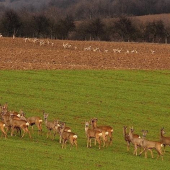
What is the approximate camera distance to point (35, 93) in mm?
35156

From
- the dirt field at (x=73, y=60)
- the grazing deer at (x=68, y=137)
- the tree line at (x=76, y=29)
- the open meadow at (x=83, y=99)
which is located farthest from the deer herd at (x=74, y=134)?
the tree line at (x=76, y=29)

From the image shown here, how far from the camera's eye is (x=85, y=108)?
1271 inches

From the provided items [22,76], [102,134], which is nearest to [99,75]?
[22,76]

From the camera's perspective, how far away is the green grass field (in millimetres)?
20328

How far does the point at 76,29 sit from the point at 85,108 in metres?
87.5

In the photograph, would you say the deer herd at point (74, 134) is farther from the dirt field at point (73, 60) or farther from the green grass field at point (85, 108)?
the dirt field at point (73, 60)

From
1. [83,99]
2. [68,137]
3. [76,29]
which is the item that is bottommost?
[68,137]

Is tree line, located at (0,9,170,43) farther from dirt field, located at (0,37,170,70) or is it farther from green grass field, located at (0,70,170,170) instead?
green grass field, located at (0,70,170,170)

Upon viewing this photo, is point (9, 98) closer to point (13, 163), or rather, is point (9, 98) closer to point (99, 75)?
point (99, 75)

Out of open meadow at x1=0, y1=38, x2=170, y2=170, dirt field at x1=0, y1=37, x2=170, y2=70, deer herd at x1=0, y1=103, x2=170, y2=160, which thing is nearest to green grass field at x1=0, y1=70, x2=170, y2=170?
Answer: open meadow at x1=0, y1=38, x2=170, y2=170

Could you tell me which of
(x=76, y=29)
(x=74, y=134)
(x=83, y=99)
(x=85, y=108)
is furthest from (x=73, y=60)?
(x=76, y=29)

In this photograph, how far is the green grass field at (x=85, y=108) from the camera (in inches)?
800

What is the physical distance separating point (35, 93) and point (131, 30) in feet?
252

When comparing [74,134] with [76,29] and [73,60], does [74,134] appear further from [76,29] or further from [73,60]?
[76,29]
